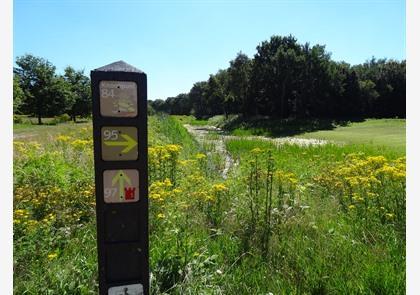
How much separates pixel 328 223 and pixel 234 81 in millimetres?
45583

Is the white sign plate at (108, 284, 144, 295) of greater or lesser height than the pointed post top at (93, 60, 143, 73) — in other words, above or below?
below

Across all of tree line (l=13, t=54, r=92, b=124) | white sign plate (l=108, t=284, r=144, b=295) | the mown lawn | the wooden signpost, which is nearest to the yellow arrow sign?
the wooden signpost

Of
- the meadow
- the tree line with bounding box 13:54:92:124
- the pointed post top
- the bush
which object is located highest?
the tree line with bounding box 13:54:92:124

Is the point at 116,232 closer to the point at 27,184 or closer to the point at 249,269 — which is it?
the point at 249,269

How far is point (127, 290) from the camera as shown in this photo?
1999mm

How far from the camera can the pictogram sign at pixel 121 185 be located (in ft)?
6.24

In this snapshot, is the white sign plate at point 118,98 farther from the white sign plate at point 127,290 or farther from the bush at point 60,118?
the bush at point 60,118

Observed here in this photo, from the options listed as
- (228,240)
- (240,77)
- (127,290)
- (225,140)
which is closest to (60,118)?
(240,77)

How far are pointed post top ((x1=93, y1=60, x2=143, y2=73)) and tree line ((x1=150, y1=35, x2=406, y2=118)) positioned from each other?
4037 centimetres

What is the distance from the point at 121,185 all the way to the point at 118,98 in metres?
0.48

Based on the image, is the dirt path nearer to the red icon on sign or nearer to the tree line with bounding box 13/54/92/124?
the red icon on sign

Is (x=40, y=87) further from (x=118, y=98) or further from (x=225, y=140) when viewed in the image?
(x=118, y=98)

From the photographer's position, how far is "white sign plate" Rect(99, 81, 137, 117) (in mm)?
1854

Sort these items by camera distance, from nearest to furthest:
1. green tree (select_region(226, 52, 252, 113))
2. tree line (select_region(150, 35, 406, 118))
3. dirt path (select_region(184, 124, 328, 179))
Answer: dirt path (select_region(184, 124, 328, 179)) < tree line (select_region(150, 35, 406, 118)) < green tree (select_region(226, 52, 252, 113))
